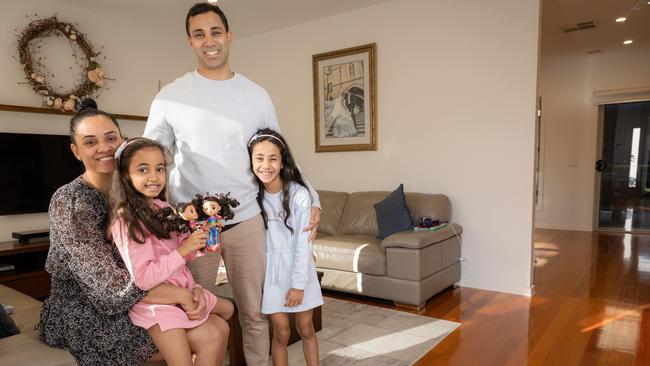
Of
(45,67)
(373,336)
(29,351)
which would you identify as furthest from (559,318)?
(45,67)

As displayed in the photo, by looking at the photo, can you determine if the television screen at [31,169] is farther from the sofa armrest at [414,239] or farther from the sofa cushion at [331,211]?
the sofa armrest at [414,239]

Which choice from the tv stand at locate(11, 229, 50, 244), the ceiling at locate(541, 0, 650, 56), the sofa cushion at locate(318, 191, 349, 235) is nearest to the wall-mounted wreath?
the tv stand at locate(11, 229, 50, 244)

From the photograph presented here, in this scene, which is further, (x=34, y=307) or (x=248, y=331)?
(x=34, y=307)

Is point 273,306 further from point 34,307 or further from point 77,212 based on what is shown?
point 34,307

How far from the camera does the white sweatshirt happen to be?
1.45 metres

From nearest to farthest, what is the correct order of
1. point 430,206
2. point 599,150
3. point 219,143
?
point 219,143, point 430,206, point 599,150

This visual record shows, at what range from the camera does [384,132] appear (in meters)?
4.12

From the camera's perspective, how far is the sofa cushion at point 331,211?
412cm

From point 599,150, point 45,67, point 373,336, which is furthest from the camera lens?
point 599,150

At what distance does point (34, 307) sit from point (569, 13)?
526 cm

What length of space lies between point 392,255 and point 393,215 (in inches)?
19.7

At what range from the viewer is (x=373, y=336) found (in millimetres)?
2633

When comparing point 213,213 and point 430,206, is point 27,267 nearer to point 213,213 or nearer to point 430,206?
point 213,213

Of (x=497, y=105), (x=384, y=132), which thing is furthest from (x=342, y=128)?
(x=497, y=105)
